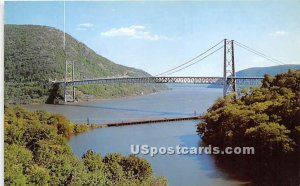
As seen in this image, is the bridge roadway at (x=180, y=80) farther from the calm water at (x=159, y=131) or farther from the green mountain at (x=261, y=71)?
the calm water at (x=159, y=131)

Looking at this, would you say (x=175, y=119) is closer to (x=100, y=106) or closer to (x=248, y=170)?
(x=100, y=106)

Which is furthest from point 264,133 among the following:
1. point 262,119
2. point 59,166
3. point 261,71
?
point 59,166

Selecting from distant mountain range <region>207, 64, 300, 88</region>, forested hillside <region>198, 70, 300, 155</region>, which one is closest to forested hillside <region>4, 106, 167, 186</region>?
forested hillside <region>198, 70, 300, 155</region>

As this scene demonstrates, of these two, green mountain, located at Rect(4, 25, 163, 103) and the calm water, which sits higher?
green mountain, located at Rect(4, 25, 163, 103)

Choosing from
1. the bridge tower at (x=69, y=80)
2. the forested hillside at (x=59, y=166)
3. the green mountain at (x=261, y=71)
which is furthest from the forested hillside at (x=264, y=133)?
the bridge tower at (x=69, y=80)

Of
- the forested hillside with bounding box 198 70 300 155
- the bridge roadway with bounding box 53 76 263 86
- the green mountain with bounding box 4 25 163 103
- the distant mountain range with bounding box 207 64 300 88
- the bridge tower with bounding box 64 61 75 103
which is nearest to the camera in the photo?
the forested hillside with bounding box 198 70 300 155

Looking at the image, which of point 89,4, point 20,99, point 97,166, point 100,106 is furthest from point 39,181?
point 100,106

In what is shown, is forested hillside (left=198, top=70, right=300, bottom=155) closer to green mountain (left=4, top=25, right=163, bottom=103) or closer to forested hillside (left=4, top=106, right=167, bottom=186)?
forested hillside (left=4, top=106, right=167, bottom=186)
